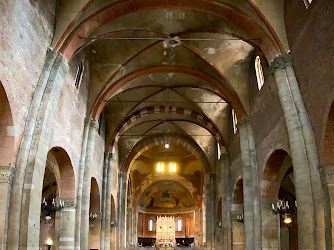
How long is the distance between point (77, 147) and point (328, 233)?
1206cm

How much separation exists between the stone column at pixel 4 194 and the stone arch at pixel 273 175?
1064cm

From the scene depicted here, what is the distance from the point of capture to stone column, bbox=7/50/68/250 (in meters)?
11.9

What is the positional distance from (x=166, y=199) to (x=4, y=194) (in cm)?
3793

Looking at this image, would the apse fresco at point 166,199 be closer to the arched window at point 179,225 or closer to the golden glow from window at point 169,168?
the arched window at point 179,225

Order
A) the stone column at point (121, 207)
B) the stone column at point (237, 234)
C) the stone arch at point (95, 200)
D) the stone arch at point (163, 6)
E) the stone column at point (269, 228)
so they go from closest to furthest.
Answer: the stone arch at point (163, 6), the stone column at point (269, 228), the stone column at point (237, 234), the stone arch at point (95, 200), the stone column at point (121, 207)

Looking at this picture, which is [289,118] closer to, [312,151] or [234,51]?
[312,151]

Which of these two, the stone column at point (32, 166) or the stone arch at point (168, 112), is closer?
the stone column at point (32, 166)

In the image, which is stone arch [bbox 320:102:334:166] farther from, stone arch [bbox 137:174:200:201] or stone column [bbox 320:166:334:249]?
stone arch [bbox 137:174:200:201]

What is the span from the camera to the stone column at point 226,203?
24.0 m

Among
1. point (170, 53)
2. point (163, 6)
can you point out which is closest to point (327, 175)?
point (163, 6)

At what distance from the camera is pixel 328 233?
37.0 ft

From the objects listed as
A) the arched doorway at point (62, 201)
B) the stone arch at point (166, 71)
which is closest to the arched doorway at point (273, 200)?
the stone arch at point (166, 71)

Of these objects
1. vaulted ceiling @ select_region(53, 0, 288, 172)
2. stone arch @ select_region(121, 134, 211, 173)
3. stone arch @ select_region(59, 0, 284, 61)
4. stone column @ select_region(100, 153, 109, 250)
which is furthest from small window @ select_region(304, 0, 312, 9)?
stone arch @ select_region(121, 134, 211, 173)

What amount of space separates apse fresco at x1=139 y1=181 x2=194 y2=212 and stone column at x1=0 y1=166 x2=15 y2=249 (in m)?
35.1
